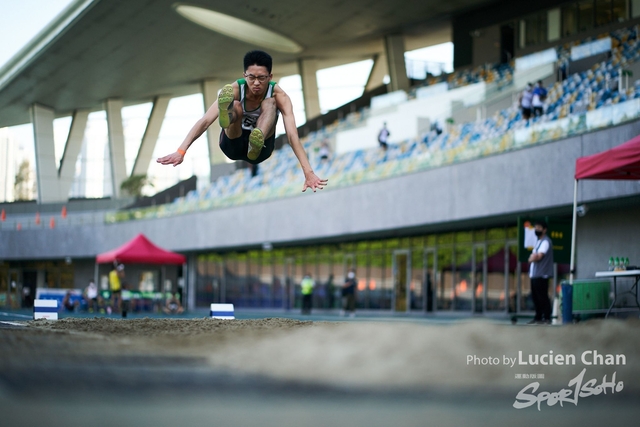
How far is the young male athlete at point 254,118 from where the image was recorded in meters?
9.12

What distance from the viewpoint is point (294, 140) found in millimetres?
9391

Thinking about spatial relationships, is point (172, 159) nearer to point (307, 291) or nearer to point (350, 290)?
point (350, 290)

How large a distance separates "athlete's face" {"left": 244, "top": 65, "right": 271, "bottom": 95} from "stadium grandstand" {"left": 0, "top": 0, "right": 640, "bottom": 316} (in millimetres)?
9501

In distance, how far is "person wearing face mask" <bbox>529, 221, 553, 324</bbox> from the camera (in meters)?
15.3

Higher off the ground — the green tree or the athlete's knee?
the green tree

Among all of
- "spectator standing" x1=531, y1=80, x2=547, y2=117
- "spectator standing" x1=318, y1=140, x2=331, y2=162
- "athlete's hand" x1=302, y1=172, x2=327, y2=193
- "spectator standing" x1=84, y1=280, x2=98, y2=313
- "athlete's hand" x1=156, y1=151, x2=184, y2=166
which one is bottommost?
"spectator standing" x1=84, y1=280, x2=98, y2=313

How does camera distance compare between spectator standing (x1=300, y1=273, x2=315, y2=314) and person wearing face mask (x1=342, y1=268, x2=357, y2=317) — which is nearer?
person wearing face mask (x1=342, y1=268, x2=357, y2=317)

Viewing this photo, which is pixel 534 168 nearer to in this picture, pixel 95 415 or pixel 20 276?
pixel 95 415

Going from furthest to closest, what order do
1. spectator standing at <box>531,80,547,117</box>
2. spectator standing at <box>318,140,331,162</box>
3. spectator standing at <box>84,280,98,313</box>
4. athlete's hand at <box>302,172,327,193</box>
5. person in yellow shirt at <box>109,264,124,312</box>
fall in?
spectator standing at <box>84,280,98,313</box>
spectator standing at <box>318,140,331,162</box>
person in yellow shirt at <box>109,264,124,312</box>
spectator standing at <box>531,80,547,117</box>
athlete's hand at <box>302,172,327,193</box>

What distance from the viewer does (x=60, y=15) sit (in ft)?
Result: 125

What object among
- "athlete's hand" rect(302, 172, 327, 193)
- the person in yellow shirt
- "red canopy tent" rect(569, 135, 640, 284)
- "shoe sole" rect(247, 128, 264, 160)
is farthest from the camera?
the person in yellow shirt

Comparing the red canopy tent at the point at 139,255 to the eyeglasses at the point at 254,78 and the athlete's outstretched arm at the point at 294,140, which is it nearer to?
the athlete's outstretched arm at the point at 294,140

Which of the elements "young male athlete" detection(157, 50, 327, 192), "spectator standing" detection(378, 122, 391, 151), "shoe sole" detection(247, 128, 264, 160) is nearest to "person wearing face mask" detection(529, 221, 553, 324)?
"young male athlete" detection(157, 50, 327, 192)

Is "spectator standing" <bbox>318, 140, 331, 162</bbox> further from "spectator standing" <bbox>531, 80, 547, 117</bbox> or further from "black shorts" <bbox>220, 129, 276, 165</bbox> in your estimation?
"black shorts" <bbox>220, 129, 276, 165</bbox>
